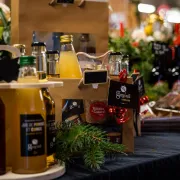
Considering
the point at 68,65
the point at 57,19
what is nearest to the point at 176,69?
the point at 57,19

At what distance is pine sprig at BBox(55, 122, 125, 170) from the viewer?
110 cm

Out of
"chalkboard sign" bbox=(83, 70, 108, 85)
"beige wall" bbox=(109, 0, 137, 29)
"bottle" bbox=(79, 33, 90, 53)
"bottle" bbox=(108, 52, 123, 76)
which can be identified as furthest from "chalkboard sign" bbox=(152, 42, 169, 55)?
"beige wall" bbox=(109, 0, 137, 29)

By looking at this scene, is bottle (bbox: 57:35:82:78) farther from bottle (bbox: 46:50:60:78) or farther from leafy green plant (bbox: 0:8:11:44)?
leafy green plant (bbox: 0:8:11:44)

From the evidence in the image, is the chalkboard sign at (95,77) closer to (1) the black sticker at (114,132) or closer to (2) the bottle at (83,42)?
(1) the black sticker at (114,132)

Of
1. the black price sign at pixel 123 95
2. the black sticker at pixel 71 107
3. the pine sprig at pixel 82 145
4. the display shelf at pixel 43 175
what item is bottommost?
the display shelf at pixel 43 175

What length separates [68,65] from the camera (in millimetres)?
1301

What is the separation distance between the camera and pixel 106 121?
1294 mm

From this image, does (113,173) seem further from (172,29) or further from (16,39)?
(172,29)

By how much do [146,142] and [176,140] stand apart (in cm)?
13

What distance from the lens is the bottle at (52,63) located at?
1.23 m

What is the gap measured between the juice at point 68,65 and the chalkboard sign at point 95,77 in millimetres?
86

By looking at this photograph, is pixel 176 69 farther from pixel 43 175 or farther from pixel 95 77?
pixel 43 175

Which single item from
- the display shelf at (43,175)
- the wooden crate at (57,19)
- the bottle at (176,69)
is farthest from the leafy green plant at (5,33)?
the bottle at (176,69)

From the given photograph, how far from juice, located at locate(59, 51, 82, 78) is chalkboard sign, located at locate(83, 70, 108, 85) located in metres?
0.09
